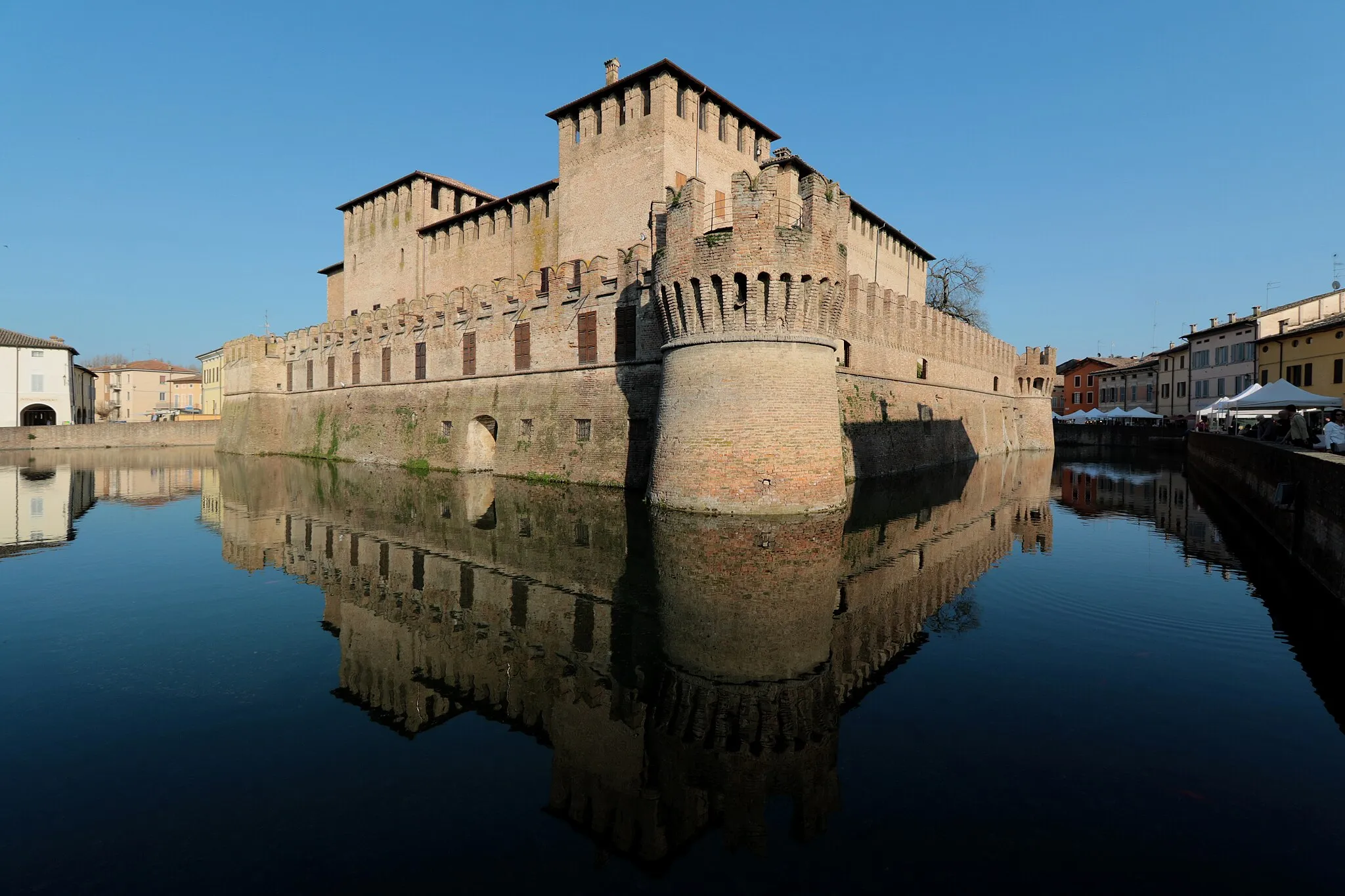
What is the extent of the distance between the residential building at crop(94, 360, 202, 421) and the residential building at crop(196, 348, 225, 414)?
406 inches

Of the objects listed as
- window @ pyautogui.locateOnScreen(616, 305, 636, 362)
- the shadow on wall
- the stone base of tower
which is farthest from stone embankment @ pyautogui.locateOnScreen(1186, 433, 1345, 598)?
window @ pyautogui.locateOnScreen(616, 305, 636, 362)

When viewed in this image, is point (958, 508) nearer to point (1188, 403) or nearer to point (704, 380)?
point (704, 380)

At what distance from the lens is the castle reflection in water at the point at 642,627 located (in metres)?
4.58

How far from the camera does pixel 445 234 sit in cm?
3412

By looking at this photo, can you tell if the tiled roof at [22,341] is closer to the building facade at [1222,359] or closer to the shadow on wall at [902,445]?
the shadow on wall at [902,445]

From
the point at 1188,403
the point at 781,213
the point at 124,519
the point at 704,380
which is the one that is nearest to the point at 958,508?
the point at 704,380

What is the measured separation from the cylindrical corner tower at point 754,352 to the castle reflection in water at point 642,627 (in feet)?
3.37

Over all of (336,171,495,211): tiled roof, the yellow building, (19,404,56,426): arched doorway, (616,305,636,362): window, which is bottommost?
(19,404,56,426): arched doorway

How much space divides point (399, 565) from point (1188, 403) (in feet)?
216

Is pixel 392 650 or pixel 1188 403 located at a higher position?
pixel 1188 403

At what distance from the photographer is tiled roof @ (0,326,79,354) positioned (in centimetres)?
4931

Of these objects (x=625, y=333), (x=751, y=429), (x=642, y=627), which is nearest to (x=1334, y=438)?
(x=751, y=429)

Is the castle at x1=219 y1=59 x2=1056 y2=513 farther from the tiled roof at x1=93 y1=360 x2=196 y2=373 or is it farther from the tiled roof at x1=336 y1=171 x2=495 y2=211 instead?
the tiled roof at x1=93 y1=360 x2=196 y2=373

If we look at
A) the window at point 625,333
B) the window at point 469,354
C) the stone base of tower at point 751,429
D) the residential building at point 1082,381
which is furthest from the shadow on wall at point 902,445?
the residential building at point 1082,381
